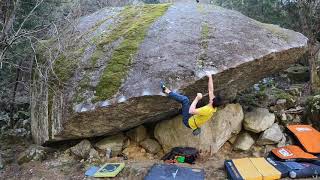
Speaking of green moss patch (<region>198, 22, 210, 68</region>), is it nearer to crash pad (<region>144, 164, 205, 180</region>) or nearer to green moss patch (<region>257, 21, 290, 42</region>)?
green moss patch (<region>257, 21, 290, 42</region>)

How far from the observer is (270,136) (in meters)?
7.91

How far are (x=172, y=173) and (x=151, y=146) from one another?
1522 mm

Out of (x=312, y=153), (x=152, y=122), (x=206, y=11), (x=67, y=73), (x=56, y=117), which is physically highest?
(x=206, y=11)

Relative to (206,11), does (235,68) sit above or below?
below

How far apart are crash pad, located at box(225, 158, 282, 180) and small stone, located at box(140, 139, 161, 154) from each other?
5.91 ft

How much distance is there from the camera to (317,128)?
8.35m

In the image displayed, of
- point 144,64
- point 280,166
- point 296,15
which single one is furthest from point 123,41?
point 296,15

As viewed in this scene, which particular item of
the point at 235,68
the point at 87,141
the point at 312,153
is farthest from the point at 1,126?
the point at 312,153

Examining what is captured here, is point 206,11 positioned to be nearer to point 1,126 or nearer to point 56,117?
point 56,117

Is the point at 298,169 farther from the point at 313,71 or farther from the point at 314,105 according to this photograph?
the point at 313,71

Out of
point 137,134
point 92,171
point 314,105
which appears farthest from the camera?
point 314,105

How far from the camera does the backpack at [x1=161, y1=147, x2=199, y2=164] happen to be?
7.34m

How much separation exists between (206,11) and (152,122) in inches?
120

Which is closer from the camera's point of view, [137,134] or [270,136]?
[270,136]
